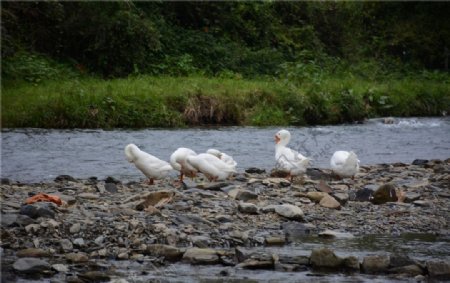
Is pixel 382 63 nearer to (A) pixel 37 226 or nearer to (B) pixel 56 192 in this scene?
(B) pixel 56 192

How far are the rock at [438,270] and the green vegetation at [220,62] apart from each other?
44.3ft

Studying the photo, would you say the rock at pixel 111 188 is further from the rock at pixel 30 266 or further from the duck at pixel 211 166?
the rock at pixel 30 266

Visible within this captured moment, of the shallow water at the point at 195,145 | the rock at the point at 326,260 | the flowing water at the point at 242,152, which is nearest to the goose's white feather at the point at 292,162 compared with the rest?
the flowing water at the point at 242,152

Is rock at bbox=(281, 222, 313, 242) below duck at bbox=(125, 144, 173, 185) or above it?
below

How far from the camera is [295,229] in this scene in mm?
10555

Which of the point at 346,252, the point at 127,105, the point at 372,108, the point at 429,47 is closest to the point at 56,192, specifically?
the point at 346,252

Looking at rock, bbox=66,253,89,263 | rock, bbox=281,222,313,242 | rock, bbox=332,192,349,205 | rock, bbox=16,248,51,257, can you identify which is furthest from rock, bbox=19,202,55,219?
rock, bbox=332,192,349,205

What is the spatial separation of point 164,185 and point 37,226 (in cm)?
452

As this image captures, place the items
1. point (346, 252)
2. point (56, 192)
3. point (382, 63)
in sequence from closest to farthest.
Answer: point (346, 252), point (56, 192), point (382, 63)

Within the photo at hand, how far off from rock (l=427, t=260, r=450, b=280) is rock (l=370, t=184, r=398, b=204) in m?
3.92

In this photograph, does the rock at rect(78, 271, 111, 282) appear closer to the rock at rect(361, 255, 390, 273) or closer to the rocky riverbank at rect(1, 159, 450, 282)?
the rocky riverbank at rect(1, 159, 450, 282)

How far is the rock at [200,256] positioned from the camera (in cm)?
883

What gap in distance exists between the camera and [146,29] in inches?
1241

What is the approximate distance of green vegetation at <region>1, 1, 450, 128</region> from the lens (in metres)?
25.0
